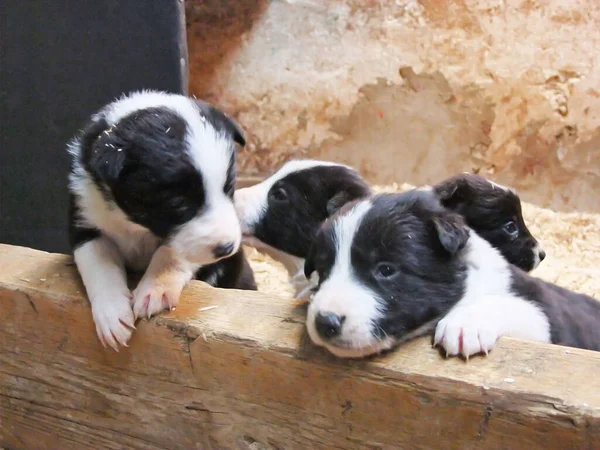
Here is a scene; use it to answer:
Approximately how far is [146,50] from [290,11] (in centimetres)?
216

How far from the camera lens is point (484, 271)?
255 centimetres

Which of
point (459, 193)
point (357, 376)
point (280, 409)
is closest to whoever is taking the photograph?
point (357, 376)

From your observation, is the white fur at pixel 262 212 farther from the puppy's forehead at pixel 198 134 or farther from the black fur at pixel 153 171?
the black fur at pixel 153 171

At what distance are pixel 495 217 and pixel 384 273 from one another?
1.35 meters

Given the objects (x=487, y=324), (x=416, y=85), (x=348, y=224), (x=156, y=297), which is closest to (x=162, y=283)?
(x=156, y=297)

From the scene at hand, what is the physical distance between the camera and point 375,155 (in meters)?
6.28

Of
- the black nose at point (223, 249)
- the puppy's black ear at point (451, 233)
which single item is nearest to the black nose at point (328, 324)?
the puppy's black ear at point (451, 233)

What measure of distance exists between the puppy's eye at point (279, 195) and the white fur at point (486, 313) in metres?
1.24

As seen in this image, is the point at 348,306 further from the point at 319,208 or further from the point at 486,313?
the point at 319,208

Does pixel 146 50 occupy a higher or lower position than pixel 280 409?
higher

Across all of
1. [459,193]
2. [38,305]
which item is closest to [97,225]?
[38,305]

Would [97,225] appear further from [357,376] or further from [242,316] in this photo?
[357,376]

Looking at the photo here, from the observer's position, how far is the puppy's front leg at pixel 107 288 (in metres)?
2.57

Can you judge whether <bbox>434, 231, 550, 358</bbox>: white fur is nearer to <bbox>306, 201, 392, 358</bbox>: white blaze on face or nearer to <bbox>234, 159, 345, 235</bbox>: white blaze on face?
<bbox>306, 201, 392, 358</bbox>: white blaze on face
